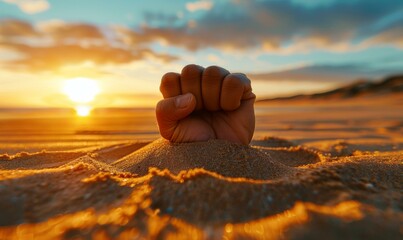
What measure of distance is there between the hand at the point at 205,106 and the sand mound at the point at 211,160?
0.13 meters

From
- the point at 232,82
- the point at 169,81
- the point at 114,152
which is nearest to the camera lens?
the point at 232,82

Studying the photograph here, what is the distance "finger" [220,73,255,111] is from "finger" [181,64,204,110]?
0.17 metres

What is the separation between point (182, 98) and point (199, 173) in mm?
862

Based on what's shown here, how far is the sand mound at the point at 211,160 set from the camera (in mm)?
1648

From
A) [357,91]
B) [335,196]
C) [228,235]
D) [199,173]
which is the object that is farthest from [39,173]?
[357,91]

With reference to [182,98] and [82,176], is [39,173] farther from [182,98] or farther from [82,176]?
[182,98]

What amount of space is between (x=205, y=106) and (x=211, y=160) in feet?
1.56

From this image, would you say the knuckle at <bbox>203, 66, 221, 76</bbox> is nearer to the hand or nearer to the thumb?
the hand

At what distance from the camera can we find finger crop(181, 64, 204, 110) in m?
1.95

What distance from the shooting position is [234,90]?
190cm

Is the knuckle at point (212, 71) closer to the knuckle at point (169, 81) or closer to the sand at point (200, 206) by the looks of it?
the knuckle at point (169, 81)

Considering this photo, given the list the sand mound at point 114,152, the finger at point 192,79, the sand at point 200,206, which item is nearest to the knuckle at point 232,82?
the finger at point 192,79

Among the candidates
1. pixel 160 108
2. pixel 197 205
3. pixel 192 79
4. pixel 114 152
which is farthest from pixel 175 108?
pixel 114 152

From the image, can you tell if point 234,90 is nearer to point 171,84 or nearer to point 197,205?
point 171,84
